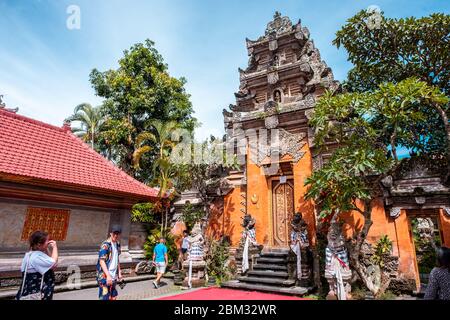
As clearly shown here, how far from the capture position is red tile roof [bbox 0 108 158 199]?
720 cm

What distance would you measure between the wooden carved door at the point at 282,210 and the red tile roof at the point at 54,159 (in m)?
4.57

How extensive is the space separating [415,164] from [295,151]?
12.0 feet

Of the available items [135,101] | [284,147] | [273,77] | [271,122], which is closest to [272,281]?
[284,147]

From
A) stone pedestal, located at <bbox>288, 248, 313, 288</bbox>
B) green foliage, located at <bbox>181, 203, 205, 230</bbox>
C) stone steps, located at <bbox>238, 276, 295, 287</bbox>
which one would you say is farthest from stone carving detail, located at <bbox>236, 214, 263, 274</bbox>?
green foliage, located at <bbox>181, 203, 205, 230</bbox>

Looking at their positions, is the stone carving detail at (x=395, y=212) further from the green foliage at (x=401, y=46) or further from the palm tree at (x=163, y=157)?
the palm tree at (x=163, y=157)

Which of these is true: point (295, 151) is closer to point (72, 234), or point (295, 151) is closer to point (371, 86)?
point (371, 86)

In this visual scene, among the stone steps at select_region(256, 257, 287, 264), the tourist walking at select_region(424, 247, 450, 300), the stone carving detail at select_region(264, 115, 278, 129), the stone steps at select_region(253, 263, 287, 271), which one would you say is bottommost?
the stone steps at select_region(253, 263, 287, 271)

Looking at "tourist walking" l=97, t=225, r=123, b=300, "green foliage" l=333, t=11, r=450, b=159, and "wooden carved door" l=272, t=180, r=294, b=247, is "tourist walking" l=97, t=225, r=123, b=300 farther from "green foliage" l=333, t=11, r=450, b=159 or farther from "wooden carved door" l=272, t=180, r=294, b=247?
"green foliage" l=333, t=11, r=450, b=159

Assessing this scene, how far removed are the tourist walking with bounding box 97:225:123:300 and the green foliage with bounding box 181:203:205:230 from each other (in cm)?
629

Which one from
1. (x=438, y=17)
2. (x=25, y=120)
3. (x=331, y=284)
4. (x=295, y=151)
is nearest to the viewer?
(x=331, y=284)

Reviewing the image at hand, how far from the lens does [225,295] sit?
24.0ft

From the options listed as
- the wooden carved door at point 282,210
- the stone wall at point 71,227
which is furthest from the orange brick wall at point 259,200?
the stone wall at point 71,227

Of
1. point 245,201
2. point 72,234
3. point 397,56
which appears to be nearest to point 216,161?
point 245,201

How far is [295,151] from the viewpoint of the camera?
9906 mm
